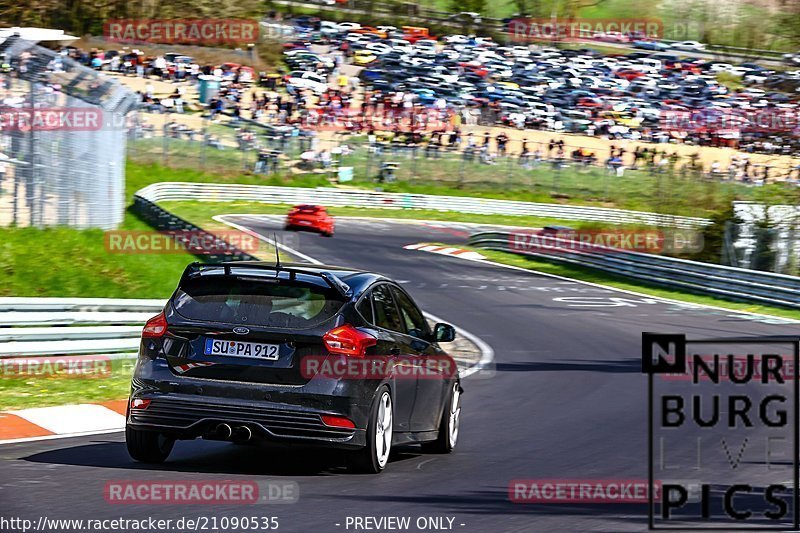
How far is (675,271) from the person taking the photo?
30844 millimetres

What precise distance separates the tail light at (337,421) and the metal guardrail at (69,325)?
5966 millimetres

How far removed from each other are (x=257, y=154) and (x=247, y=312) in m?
42.0

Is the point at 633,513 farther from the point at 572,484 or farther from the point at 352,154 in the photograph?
the point at 352,154

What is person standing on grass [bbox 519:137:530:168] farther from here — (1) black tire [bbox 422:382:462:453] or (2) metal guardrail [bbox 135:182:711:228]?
(1) black tire [bbox 422:382:462:453]

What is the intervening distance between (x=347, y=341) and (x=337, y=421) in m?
0.52

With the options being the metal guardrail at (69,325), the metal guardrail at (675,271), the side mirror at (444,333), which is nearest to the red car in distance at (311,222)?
the metal guardrail at (675,271)

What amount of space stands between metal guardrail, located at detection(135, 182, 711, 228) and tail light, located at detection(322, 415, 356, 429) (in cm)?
3680

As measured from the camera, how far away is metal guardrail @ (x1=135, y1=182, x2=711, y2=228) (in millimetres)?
45784

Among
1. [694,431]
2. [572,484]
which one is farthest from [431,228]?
[572,484]

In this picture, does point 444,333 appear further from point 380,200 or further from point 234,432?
point 380,200

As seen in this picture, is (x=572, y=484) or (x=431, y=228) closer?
(x=572, y=484)

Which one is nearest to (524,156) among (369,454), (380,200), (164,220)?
(380,200)

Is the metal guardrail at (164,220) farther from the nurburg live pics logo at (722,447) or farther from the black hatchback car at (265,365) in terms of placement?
the black hatchback car at (265,365)

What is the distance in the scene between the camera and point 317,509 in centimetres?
669
